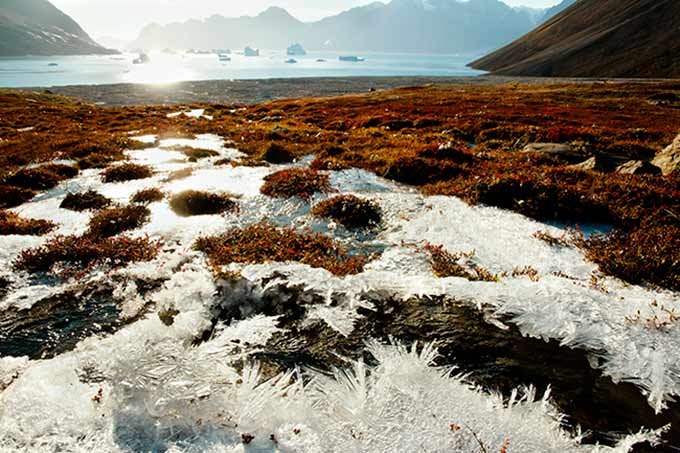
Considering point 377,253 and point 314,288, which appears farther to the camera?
point 377,253

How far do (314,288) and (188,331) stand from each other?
260cm

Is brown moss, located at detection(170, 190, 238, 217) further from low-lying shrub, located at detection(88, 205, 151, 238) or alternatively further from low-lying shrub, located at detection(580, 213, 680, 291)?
low-lying shrub, located at detection(580, 213, 680, 291)

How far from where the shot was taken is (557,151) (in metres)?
17.6

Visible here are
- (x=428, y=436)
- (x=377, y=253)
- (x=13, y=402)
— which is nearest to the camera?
(x=428, y=436)

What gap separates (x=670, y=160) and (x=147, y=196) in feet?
66.6

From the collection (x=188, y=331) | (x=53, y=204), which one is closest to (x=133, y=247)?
(x=188, y=331)

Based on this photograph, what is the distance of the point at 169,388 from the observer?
A: 17.1 feet

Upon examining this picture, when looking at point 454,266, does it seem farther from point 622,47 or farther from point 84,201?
point 622,47

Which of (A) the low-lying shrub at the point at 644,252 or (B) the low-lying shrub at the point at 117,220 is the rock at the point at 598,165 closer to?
(A) the low-lying shrub at the point at 644,252

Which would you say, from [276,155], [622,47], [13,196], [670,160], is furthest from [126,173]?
[622,47]

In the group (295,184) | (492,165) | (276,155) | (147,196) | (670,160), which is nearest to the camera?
(147,196)

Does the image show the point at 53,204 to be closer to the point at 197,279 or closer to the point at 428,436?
the point at 197,279

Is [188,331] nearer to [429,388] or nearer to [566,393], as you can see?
[429,388]

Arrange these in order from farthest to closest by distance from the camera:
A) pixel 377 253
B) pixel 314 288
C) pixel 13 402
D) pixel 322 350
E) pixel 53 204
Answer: pixel 53 204 → pixel 377 253 → pixel 314 288 → pixel 322 350 → pixel 13 402
